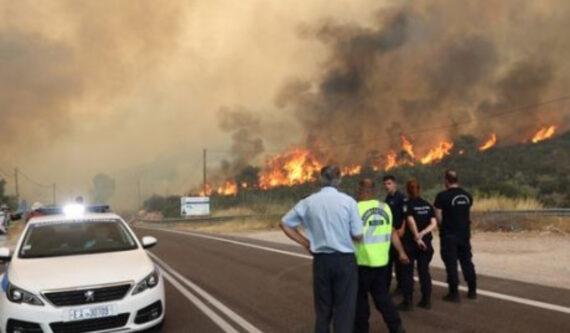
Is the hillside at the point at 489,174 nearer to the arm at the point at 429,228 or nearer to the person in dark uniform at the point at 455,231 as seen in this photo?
the person in dark uniform at the point at 455,231

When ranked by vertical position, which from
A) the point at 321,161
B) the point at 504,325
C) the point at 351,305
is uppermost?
the point at 321,161

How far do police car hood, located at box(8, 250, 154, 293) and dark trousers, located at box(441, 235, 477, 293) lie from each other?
14.0ft

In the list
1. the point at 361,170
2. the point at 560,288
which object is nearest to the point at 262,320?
the point at 560,288

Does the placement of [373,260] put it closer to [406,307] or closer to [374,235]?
[374,235]

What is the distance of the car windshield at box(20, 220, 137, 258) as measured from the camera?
7.71 m

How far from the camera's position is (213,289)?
10.6 metres

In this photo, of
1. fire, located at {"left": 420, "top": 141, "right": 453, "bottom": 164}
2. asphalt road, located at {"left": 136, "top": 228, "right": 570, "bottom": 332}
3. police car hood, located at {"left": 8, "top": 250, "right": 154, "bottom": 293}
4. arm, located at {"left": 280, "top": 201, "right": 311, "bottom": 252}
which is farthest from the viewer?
fire, located at {"left": 420, "top": 141, "right": 453, "bottom": 164}

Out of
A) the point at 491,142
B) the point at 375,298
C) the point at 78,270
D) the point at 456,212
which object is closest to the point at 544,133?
the point at 491,142

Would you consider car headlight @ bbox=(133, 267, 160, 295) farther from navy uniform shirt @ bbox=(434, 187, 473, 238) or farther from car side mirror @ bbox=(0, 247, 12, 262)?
navy uniform shirt @ bbox=(434, 187, 473, 238)

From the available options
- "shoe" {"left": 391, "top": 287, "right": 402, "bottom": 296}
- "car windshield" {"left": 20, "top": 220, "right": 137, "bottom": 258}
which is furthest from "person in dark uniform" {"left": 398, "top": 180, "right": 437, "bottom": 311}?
"car windshield" {"left": 20, "top": 220, "right": 137, "bottom": 258}

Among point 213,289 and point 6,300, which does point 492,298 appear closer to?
point 213,289

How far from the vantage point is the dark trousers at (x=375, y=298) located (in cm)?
648

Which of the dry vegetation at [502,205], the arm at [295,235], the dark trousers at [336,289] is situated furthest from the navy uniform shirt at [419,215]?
the dry vegetation at [502,205]

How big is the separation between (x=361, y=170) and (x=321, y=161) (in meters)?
4.79
